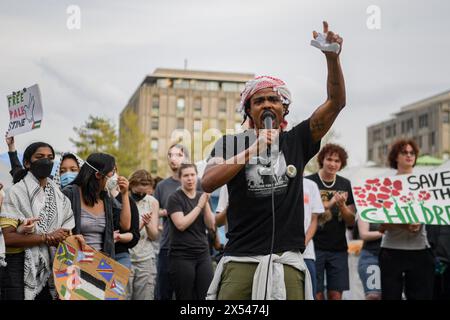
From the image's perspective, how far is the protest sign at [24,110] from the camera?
540 centimetres

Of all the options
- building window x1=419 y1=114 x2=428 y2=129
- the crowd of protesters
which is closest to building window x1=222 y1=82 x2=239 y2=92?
building window x1=419 y1=114 x2=428 y2=129

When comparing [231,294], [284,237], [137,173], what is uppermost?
[137,173]

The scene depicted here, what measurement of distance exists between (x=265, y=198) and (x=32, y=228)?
2.02 metres

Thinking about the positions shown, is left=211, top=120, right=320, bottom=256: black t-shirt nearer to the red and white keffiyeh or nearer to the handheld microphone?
the handheld microphone

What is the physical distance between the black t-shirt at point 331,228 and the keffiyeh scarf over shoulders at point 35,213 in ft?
9.28

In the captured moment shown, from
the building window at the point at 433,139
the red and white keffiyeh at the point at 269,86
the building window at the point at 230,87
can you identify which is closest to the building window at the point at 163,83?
the building window at the point at 230,87

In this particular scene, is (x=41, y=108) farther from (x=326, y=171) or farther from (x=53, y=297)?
(x=326, y=171)

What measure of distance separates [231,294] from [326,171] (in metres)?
3.81

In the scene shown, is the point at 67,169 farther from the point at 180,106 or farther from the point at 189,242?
the point at 180,106

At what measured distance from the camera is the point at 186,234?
704 centimetres

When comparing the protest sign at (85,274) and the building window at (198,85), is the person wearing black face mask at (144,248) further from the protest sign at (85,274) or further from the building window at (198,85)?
the building window at (198,85)

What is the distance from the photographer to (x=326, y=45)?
326cm
